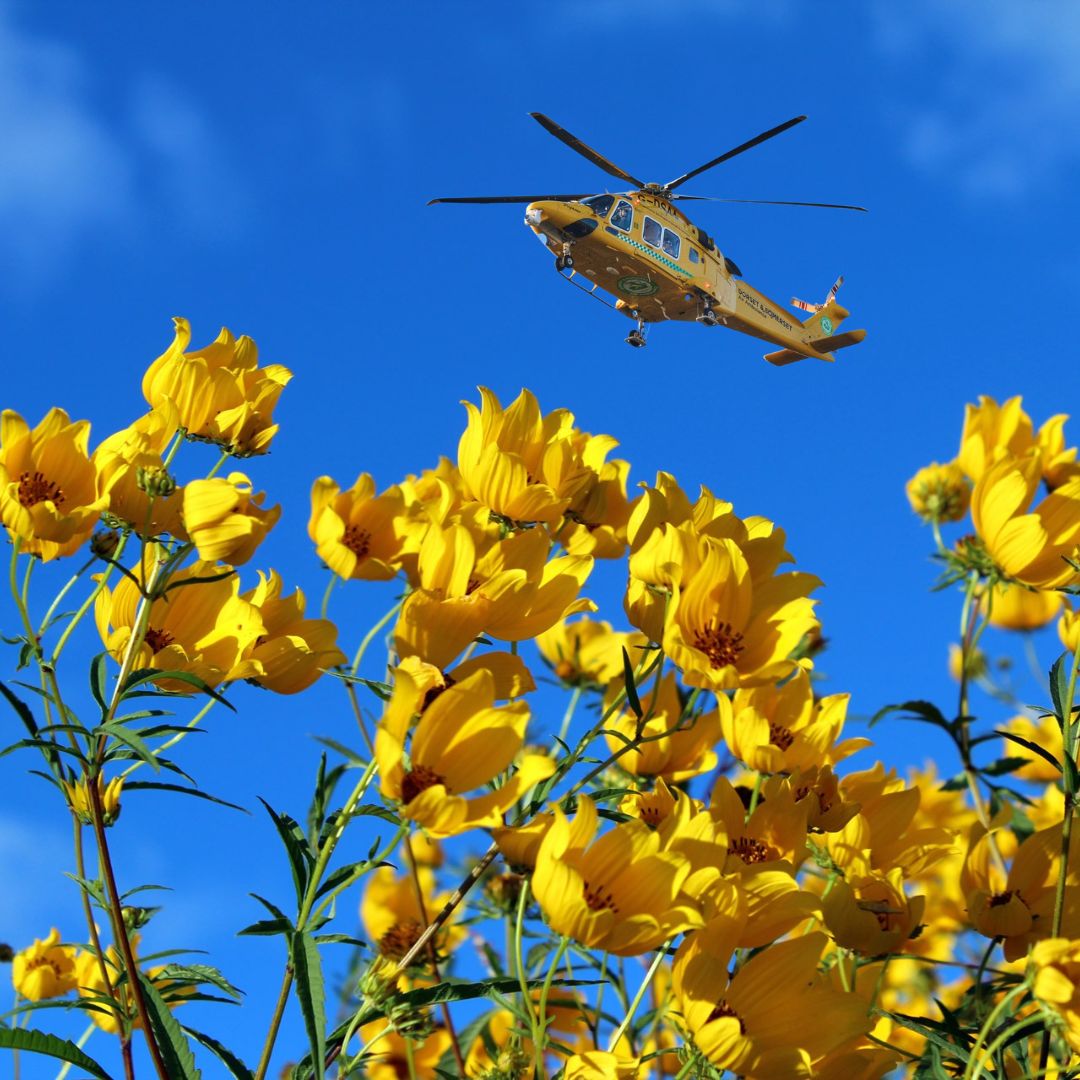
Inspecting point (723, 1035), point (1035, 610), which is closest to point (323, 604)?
point (723, 1035)

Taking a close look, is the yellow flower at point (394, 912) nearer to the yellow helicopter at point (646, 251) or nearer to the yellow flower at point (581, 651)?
the yellow flower at point (581, 651)

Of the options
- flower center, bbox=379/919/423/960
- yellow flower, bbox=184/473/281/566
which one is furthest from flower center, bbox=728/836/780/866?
flower center, bbox=379/919/423/960

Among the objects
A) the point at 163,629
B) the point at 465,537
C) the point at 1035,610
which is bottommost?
the point at 465,537

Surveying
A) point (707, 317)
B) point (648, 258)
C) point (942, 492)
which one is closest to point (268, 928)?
point (942, 492)

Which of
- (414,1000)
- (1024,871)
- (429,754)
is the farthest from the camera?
(1024,871)

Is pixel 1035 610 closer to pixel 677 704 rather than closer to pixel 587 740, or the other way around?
pixel 677 704

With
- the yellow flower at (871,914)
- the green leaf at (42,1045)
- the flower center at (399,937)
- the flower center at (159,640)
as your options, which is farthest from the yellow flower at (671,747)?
the flower center at (399,937)

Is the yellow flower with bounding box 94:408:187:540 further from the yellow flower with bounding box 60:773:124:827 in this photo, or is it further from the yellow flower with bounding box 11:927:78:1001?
the yellow flower with bounding box 11:927:78:1001
